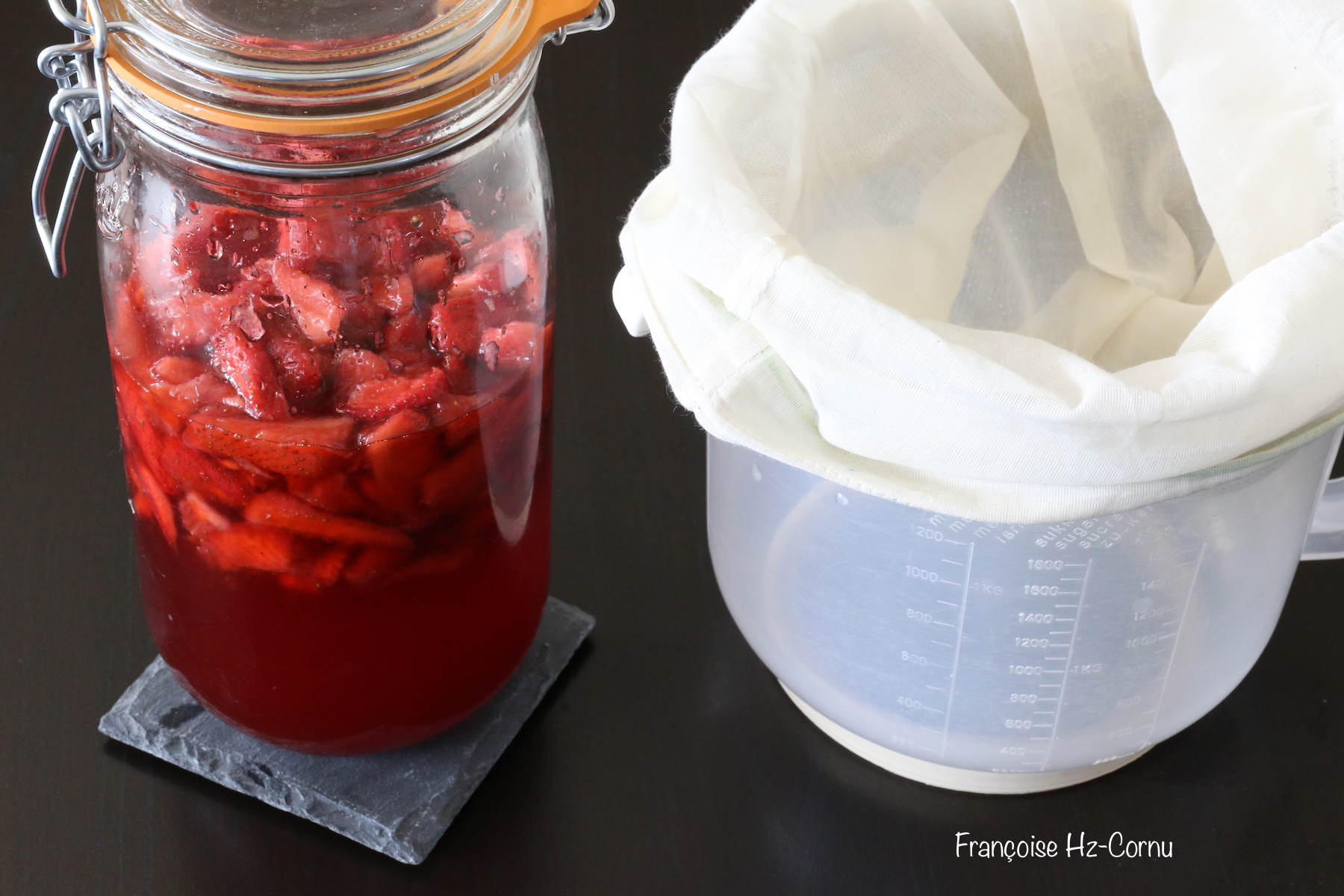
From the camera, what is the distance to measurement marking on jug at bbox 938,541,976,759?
52cm

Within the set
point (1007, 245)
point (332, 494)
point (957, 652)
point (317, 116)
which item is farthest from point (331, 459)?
point (1007, 245)

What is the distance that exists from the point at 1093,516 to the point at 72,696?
1.47 feet

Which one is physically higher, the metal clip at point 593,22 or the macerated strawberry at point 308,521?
the metal clip at point 593,22

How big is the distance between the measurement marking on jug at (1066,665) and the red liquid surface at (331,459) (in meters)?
0.22

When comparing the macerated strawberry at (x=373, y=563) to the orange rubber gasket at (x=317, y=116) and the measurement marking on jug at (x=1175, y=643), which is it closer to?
Answer: the orange rubber gasket at (x=317, y=116)

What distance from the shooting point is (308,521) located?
528mm

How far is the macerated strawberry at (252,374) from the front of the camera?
0.50m

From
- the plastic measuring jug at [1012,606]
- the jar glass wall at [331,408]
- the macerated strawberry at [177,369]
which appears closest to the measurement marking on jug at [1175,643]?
the plastic measuring jug at [1012,606]

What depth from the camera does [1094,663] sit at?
55 centimetres

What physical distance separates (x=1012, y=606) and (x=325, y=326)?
263 mm

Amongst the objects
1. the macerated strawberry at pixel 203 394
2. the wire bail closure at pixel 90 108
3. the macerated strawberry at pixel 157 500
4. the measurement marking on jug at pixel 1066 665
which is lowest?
the measurement marking on jug at pixel 1066 665

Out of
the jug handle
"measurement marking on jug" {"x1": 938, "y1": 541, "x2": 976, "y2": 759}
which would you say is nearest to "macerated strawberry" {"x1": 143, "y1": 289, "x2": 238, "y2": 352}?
"measurement marking on jug" {"x1": 938, "y1": 541, "x2": 976, "y2": 759}

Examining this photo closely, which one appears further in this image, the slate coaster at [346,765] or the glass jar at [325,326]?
the slate coaster at [346,765]

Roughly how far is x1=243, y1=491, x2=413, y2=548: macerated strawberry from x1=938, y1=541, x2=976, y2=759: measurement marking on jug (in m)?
0.21
